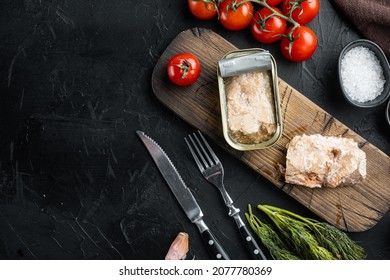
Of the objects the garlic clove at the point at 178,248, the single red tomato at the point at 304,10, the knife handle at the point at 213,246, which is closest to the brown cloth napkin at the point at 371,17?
the single red tomato at the point at 304,10

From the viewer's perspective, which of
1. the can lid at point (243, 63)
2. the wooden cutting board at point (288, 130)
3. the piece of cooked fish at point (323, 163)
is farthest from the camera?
the wooden cutting board at point (288, 130)

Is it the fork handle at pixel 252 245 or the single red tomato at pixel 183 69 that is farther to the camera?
the fork handle at pixel 252 245

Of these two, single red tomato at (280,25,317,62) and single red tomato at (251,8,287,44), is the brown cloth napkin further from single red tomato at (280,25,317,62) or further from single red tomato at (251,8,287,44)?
single red tomato at (251,8,287,44)

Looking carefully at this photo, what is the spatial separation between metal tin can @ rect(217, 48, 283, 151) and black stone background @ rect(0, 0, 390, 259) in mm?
293

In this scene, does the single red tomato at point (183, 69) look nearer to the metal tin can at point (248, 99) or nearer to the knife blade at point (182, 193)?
the metal tin can at point (248, 99)

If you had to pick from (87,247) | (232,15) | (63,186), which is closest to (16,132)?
(63,186)

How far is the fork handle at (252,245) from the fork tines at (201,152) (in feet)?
→ 1.47

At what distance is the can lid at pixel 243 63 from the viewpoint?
8.52 ft

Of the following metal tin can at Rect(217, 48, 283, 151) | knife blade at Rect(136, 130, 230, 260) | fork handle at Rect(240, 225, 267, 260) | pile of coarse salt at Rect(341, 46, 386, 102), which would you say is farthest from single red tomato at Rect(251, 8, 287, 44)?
fork handle at Rect(240, 225, 267, 260)

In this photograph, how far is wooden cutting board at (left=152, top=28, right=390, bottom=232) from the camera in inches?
111

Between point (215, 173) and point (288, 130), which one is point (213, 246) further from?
point (288, 130)

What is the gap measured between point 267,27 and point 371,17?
25.6 inches

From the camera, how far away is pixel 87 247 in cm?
293

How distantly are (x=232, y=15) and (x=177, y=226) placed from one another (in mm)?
1362
